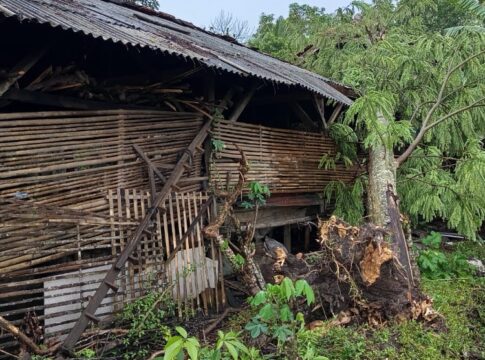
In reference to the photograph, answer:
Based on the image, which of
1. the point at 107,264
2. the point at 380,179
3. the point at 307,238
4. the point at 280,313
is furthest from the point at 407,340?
the point at 307,238

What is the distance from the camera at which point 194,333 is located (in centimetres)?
445

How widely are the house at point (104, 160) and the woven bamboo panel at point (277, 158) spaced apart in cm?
3

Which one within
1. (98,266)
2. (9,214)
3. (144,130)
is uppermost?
(144,130)

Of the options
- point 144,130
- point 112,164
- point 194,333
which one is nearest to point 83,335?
point 194,333

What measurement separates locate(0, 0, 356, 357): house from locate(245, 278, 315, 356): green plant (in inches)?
69.6

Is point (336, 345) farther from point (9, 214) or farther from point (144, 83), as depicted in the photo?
point (144, 83)

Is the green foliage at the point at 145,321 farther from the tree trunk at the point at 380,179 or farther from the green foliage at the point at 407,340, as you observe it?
the tree trunk at the point at 380,179

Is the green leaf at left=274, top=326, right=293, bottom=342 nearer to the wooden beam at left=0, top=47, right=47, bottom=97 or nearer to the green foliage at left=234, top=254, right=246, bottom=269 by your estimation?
the green foliage at left=234, top=254, right=246, bottom=269

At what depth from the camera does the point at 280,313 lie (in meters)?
3.12

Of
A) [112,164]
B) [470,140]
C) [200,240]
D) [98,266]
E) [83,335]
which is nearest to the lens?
[83,335]

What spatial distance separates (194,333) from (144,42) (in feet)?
9.74

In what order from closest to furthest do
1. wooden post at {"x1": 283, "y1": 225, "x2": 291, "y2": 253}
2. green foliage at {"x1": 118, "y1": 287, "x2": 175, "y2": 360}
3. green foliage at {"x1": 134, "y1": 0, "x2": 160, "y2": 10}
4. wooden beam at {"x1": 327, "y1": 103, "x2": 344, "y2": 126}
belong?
green foliage at {"x1": 118, "y1": 287, "x2": 175, "y2": 360}, wooden beam at {"x1": 327, "y1": 103, "x2": 344, "y2": 126}, wooden post at {"x1": 283, "y1": 225, "x2": 291, "y2": 253}, green foliage at {"x1": 134, "y1": 0, "x2": 160, "y2": 10}

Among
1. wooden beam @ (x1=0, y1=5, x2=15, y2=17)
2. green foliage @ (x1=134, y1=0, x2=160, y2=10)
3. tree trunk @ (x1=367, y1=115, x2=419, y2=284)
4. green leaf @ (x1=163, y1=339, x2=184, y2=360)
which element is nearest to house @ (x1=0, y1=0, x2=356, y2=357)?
wooden beam @ (x1=0, y1=5, x2=15, y2=17)

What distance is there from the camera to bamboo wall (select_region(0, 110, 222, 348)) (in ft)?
12.3
